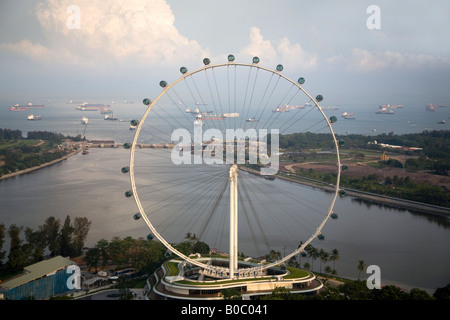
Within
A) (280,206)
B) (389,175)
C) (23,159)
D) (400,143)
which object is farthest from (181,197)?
(400,143)

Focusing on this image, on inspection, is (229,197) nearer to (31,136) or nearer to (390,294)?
(390,294)

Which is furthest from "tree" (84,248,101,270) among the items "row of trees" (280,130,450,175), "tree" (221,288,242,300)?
"row of trees" (280,130,450,175)

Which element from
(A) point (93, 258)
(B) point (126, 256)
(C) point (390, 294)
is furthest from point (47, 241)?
(C) point (390, 294)

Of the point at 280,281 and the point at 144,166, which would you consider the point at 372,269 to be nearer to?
the point at 280,281

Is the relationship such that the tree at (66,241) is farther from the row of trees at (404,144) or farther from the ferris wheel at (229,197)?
the row of trees at (404,144)

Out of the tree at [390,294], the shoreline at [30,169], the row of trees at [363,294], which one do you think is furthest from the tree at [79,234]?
the shoreline at [30,169]
